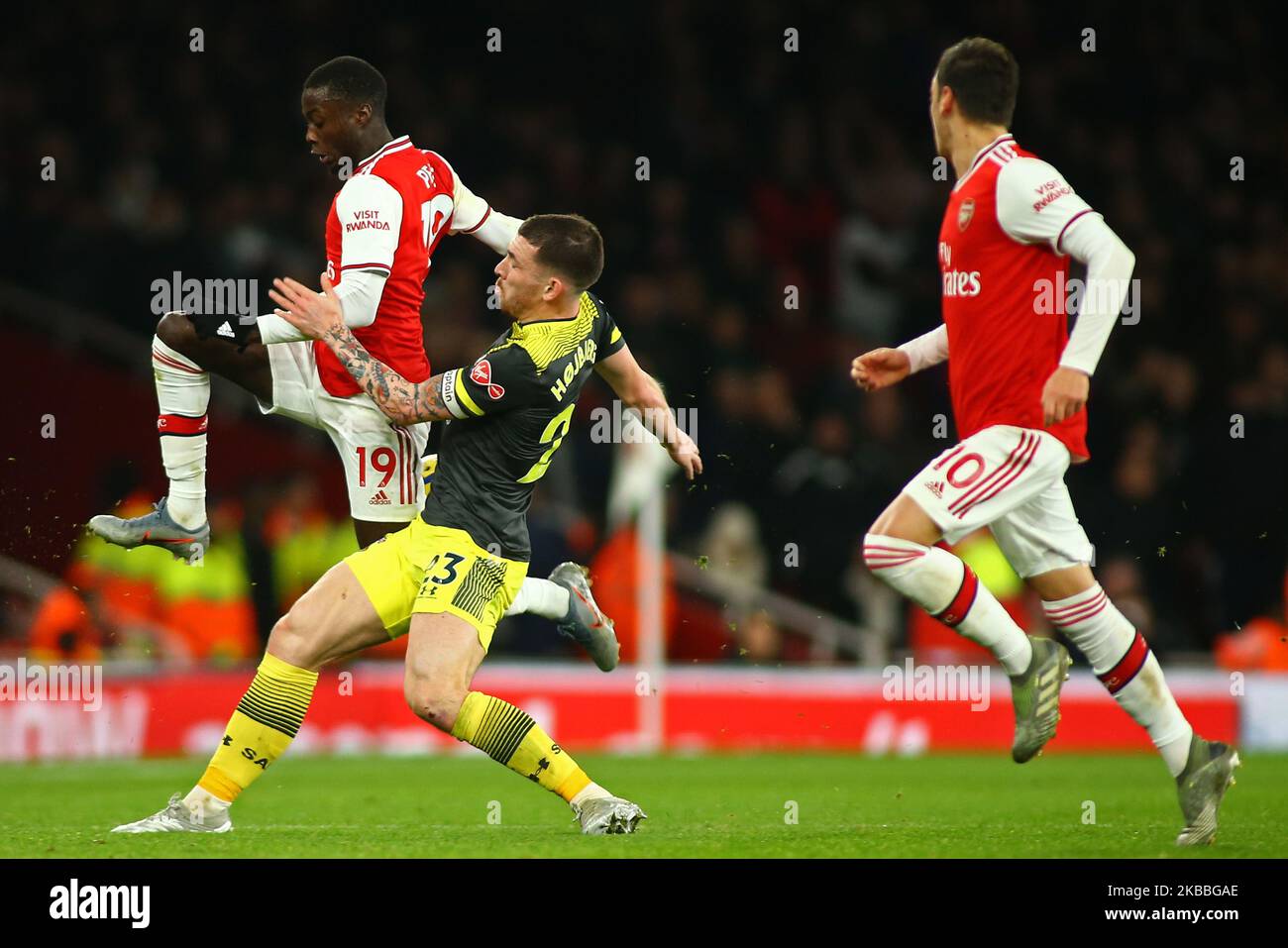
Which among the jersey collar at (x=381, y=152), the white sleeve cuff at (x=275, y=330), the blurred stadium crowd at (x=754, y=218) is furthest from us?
the blurred stadium crowd at (x=754, y=218)

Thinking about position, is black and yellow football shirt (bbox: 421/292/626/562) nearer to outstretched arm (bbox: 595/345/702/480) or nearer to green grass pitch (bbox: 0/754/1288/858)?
outstretched arm (bbox: 595/345/702/480)

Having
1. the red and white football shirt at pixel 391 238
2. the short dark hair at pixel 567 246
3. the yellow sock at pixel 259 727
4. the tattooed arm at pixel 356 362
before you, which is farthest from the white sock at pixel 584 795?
the short dark hair at pixel 567 246

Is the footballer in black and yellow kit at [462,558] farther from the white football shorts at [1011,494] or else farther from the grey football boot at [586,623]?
the white football shorts at [1011,494]

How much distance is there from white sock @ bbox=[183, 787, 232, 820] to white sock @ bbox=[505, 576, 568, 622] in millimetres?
1247

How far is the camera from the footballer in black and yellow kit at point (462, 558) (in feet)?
21.6

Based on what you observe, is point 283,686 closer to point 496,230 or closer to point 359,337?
point 359,337

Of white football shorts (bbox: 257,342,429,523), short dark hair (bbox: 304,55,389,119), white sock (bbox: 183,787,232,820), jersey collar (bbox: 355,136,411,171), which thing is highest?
short dark hair (bbox: 304,55,389,119)

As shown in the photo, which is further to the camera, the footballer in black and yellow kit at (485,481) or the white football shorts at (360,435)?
the white football shorts at (360,435)

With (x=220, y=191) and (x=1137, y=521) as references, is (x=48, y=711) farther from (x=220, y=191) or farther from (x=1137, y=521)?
(x=1137, y=521)

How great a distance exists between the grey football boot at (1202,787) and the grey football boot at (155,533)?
3.71 meters

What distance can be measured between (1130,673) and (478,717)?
2277 millimetres

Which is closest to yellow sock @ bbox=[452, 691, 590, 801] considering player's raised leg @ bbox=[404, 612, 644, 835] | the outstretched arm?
player's raised leg @ bbox=[404, 612, 644, 835]

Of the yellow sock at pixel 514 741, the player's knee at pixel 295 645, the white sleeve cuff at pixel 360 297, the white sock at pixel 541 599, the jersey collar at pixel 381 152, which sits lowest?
the yellow sock at pixel 514 741

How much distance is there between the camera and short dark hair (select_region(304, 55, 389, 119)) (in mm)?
6922
